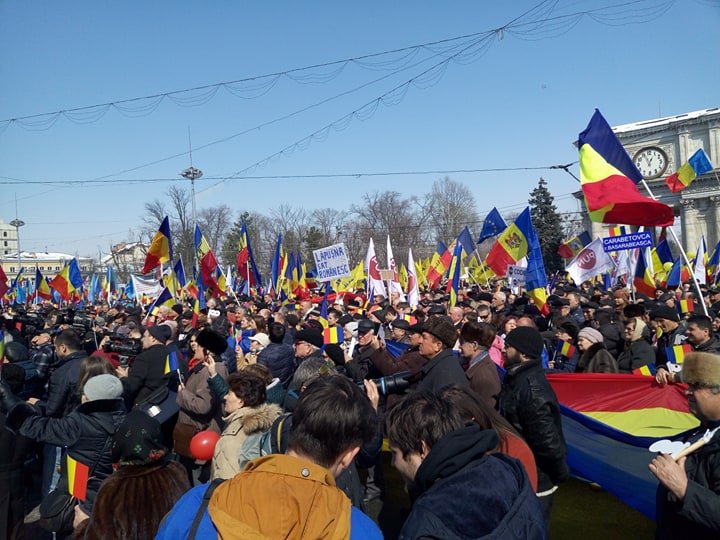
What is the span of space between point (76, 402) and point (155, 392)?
75cm

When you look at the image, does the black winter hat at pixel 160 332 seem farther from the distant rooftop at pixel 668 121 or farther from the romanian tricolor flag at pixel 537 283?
the distant rooftop at pixel 668 121

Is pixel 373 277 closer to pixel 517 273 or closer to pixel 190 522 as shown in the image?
pixel 517 273

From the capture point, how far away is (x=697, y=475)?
2.92 metres

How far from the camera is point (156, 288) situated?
21.3 metres

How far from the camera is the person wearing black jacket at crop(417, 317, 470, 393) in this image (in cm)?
490

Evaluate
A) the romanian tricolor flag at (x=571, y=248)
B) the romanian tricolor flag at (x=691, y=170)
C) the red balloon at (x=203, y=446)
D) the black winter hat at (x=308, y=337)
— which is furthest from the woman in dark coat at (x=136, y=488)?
the romanian tricolor flag at (x=571, y=248)

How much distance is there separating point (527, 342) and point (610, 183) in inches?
188

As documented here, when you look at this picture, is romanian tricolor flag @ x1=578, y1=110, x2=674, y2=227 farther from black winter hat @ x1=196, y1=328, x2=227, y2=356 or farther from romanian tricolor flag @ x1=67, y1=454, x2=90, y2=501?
romanian tricolor flag @ x1=67, y1=454, x2=90, y2=501

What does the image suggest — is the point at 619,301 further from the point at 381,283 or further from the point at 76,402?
the point at 76,402

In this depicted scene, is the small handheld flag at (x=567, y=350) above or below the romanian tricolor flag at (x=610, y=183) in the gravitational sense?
below

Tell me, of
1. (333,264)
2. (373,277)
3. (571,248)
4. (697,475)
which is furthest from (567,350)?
(571,248)

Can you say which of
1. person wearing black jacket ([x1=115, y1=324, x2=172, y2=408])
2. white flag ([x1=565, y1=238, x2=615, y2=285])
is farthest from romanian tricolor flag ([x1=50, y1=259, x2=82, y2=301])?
person wearing black jacket ([x1=115, y1=324, x2=172, y2=408])

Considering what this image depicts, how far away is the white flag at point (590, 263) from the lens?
1708 centimetres

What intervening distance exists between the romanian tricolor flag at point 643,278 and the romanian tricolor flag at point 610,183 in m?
6.17
